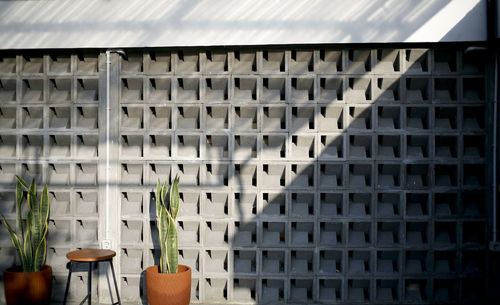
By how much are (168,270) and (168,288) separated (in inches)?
9.1

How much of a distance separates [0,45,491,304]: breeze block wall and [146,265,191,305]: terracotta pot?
18.9 inches

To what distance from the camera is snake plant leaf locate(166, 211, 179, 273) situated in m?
4.31

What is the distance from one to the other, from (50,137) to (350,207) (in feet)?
12.0

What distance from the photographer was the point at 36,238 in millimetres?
4480

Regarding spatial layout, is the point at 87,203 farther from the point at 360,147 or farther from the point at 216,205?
the point at 360,147

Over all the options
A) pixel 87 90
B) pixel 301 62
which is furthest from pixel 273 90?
pixel 87 90

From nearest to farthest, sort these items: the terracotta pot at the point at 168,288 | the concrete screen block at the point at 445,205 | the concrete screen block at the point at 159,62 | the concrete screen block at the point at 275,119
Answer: the terracotta pot at the point at 168,288
the concrete screen block at the point at 445,205
the concrete screen block at the point at 275,119
the concrete screen block at the point at 159,62

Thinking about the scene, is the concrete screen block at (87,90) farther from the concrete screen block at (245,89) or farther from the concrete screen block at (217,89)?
the concrete screen block at (245,89)

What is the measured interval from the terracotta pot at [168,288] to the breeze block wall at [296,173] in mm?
480

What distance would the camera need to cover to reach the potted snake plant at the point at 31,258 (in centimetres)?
436

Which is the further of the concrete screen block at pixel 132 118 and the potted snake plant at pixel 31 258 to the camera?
the concrete screen block at pixel 132 118

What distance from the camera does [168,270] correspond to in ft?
14.4

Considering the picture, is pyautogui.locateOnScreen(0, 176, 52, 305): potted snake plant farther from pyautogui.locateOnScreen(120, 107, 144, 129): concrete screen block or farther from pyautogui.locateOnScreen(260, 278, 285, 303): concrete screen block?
pyautogui.locateOnScreen(260, 278, 285, 303): concrete screen block

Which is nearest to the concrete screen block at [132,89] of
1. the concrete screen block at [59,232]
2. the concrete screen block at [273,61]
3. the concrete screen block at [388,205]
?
the concrete screen block at [273,61]
